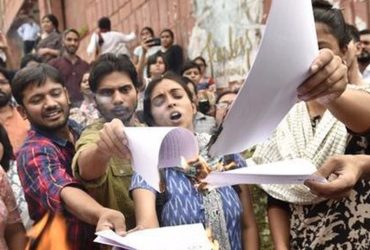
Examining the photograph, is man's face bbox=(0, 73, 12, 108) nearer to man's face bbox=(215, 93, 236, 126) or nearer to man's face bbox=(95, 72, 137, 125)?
man's face bbox=(95, 72, 137, 125)

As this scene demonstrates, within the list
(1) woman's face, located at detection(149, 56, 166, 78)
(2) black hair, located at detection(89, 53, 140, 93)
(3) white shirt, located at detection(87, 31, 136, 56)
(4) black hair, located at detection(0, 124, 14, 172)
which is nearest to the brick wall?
(3) white shirt, located at detection(87, 31, 136, 56)

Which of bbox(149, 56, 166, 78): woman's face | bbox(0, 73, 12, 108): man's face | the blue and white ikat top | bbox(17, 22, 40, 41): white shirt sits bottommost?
the blue and white ikat top

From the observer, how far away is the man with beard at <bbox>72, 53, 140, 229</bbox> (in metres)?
1.83

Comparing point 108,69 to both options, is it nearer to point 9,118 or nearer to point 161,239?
point 161,239

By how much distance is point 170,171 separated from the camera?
2357 millimetres

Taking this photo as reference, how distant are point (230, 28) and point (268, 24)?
7.22 meters

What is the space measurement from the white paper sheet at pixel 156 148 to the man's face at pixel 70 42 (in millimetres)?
5960

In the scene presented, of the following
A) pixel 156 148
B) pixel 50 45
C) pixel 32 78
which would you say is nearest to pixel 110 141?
pixel 156 148

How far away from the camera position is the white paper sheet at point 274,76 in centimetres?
131

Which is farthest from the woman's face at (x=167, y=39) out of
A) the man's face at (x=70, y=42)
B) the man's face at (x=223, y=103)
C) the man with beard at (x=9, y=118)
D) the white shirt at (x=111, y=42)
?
the man with beard at (x=9, y=118)

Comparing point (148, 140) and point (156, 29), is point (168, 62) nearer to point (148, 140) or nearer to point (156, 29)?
point (156, 29)

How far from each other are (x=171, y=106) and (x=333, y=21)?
0.69m

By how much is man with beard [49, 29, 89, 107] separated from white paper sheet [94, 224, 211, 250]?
4814 mm

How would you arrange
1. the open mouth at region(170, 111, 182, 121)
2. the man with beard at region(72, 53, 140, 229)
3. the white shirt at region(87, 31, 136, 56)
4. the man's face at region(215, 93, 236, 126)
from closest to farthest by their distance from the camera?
the man with beard at region(72, 53, 140, 229)
the open mouth at region(170, 111, 182, 121)
the man's face at region(215, 93, 236, 126)
the white shirt at region(87, 31, 136, 56)
